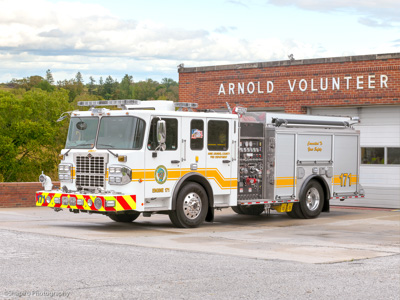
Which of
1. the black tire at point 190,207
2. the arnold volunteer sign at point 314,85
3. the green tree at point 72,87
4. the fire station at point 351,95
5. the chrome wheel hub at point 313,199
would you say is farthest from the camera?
the green tree at point 72,87

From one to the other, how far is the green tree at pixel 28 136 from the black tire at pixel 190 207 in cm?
5048

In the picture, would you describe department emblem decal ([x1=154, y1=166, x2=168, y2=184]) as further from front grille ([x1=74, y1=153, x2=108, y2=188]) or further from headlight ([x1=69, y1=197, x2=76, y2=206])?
headlight ([x1=69, y1=197, x2=76, y2=206])

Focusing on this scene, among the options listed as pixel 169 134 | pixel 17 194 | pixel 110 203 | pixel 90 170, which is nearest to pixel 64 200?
pixel 90 170

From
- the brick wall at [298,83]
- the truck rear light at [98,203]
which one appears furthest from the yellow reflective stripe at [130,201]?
the brick wall at [298,83]

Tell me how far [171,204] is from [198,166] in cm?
109

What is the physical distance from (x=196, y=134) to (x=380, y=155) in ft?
28.1

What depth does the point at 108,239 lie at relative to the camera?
13.1m

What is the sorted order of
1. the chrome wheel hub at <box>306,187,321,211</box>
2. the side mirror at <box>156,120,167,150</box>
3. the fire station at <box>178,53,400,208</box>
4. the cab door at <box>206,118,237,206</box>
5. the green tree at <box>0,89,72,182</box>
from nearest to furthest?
the side mirror at <box>156,120,167,150</box> < the cab door at <box>206,118,237,206</box> < the chrome wheel hub at <box>306,187,321,211</box> < the fire station at <box>178,53,400,208</box> < the green tree at <box>0,89,72,182</box>

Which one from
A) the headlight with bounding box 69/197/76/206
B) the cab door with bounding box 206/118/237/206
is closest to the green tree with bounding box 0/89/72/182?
the cab door with bounding box 206/118/237/206

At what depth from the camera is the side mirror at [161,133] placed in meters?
14.4

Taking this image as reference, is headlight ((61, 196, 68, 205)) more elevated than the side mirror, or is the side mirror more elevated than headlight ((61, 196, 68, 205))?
the side mirror

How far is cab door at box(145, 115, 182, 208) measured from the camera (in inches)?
570

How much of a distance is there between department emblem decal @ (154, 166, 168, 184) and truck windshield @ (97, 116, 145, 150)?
2.13ft

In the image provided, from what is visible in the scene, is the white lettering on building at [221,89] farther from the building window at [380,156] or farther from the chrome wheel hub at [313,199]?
the chrome wheel hub at [313,199]
